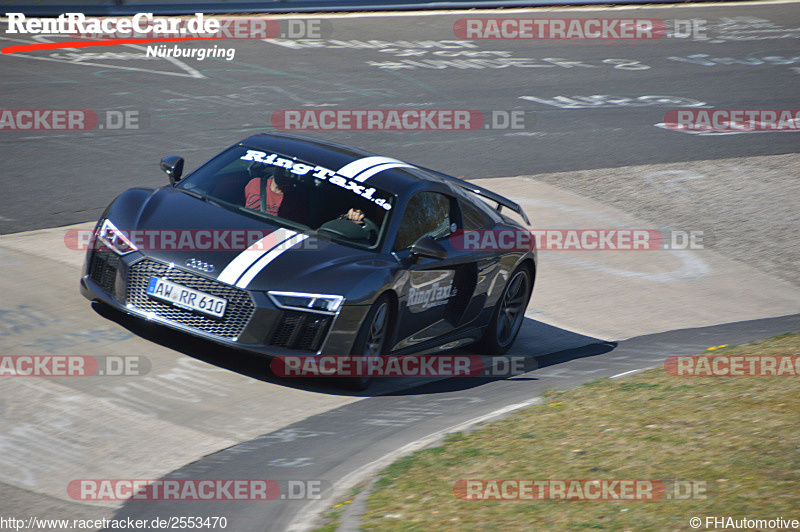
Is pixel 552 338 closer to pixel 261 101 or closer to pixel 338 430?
pixel 338 430

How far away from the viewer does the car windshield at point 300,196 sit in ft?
24.2

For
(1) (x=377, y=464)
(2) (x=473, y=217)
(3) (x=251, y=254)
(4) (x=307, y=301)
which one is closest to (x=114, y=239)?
(3) (x=251, y=254)

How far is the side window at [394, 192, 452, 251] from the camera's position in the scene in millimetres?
7520

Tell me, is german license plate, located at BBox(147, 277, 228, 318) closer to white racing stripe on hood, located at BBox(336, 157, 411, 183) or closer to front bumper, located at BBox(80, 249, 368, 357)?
front bumper, located at BBox(80, 249, 368, 357)

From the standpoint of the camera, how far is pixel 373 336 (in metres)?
7.06

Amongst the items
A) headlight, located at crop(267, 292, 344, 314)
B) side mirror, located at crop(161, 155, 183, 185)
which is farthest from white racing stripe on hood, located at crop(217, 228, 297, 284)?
side mirror, located at crop(161, 155, 183, 185)

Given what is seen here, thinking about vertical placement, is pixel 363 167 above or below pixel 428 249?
above

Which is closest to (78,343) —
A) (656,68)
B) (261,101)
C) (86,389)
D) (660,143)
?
(86,389)

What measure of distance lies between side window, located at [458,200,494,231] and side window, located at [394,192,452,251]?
19 cm

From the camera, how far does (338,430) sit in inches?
254

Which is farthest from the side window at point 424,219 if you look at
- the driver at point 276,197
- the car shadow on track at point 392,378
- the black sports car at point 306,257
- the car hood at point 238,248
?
the car shadow on track at point 392,378

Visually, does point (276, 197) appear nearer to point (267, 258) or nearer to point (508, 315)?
point (267, 258)

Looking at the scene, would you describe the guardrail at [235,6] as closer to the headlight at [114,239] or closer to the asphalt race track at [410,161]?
the asphalt race track at [410,161]

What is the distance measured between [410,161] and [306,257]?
7003mm
